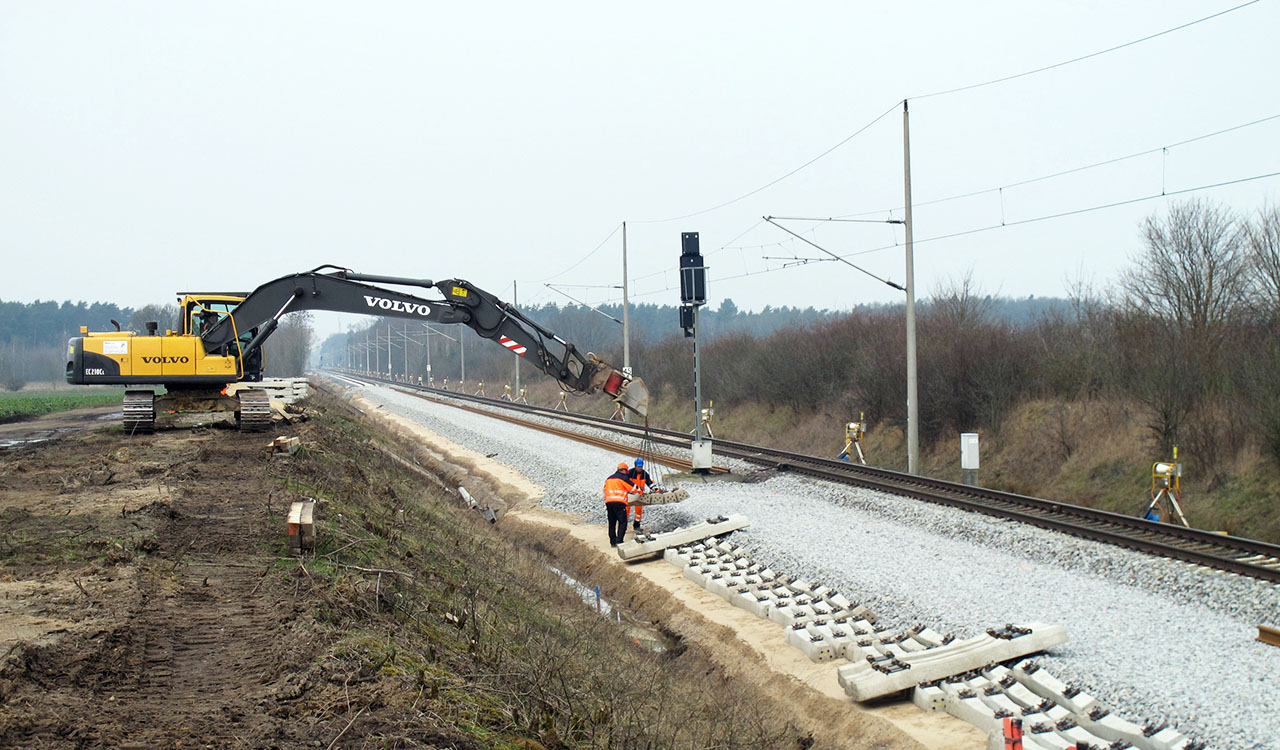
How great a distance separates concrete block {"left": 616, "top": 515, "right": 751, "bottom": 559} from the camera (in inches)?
610

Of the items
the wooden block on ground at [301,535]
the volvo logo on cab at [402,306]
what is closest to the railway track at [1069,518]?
the volvo logo on cab at [402,306]

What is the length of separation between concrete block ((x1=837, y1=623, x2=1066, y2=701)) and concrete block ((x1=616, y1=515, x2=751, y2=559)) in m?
6.34

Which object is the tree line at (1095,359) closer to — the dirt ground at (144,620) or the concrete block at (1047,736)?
the concrete block at (1047,736)

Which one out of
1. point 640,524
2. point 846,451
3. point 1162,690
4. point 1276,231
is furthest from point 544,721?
point 1276,231

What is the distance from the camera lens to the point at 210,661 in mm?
6699

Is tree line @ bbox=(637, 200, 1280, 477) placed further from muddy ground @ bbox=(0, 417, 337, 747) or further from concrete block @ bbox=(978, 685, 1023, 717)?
muddy ground @ bbox=(0, 417, 337, 747)

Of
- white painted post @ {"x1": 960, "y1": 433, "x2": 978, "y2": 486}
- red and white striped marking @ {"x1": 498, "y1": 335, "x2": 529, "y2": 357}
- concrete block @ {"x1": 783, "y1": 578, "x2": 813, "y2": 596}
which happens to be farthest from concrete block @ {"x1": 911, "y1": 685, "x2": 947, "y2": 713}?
white painted post @ {"x1": 960, "y1": 433, "x2": 978, "y2": 486}

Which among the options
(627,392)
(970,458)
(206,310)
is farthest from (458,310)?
(970,458)

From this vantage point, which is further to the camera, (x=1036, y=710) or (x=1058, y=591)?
(x=1058, y=591)

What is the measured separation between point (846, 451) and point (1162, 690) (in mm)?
16770

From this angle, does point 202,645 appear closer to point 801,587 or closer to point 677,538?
point 801,587

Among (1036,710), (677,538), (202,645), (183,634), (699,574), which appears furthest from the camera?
(677,538)

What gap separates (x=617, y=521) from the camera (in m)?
16.3

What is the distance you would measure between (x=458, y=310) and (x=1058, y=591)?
11113 millimetres
